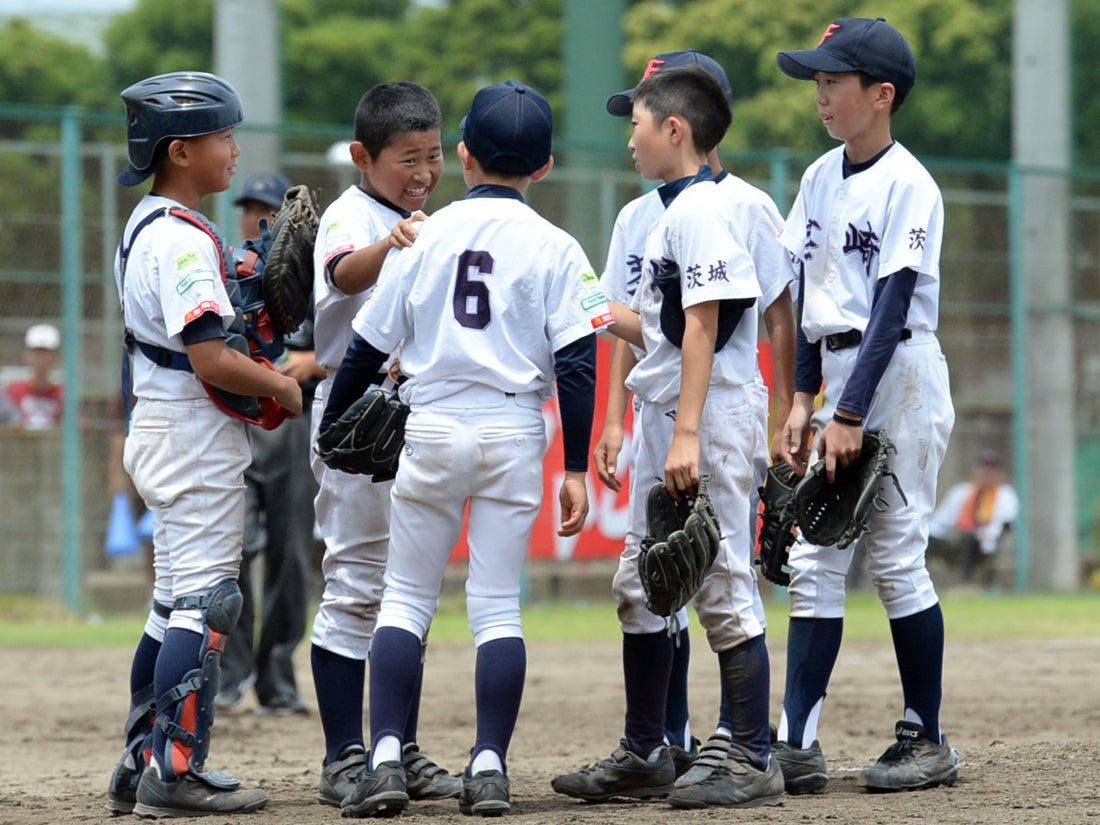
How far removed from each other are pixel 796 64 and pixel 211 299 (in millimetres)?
1865

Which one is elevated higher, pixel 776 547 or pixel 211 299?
pixel 211 299

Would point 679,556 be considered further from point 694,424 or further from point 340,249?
point 340,249

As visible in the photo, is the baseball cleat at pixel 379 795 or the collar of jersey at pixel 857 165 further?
the collar of jersey at pixel 857 165

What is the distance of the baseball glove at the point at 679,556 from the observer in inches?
169

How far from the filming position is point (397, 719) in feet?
14.3

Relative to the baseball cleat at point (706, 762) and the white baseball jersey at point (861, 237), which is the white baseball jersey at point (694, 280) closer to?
the white baseball jersey at point (861, 237)

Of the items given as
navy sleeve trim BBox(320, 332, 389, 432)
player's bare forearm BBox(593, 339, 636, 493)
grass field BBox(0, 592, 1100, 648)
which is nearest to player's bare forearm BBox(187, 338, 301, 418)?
navy sleeve trim BBox(320, 332, 389, 432)

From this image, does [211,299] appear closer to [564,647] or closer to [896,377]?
[896,377]

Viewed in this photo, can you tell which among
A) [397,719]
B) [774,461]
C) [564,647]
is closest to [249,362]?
[397,719]

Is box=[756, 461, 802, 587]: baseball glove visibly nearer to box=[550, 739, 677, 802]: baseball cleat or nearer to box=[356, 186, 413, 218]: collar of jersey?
box=[550, 739, 677, 802]: baseball cleat

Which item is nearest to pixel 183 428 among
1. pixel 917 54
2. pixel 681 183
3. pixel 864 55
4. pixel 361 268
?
pixel 361 268

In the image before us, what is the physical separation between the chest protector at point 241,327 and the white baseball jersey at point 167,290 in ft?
0.07

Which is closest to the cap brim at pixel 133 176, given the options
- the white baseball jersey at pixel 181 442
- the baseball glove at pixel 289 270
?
the white baseball jersey at pixel 181 442

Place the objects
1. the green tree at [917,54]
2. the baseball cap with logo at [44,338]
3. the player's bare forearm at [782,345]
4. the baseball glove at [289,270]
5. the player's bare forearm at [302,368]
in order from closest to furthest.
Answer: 1. the baseball glove at [289,270]
2. the player's bare forearm at [782,345]
3. the player's bare forearm at [302,368]
4. the baseball cap with logo at [44,338]
5. the green tree at [917,54]
